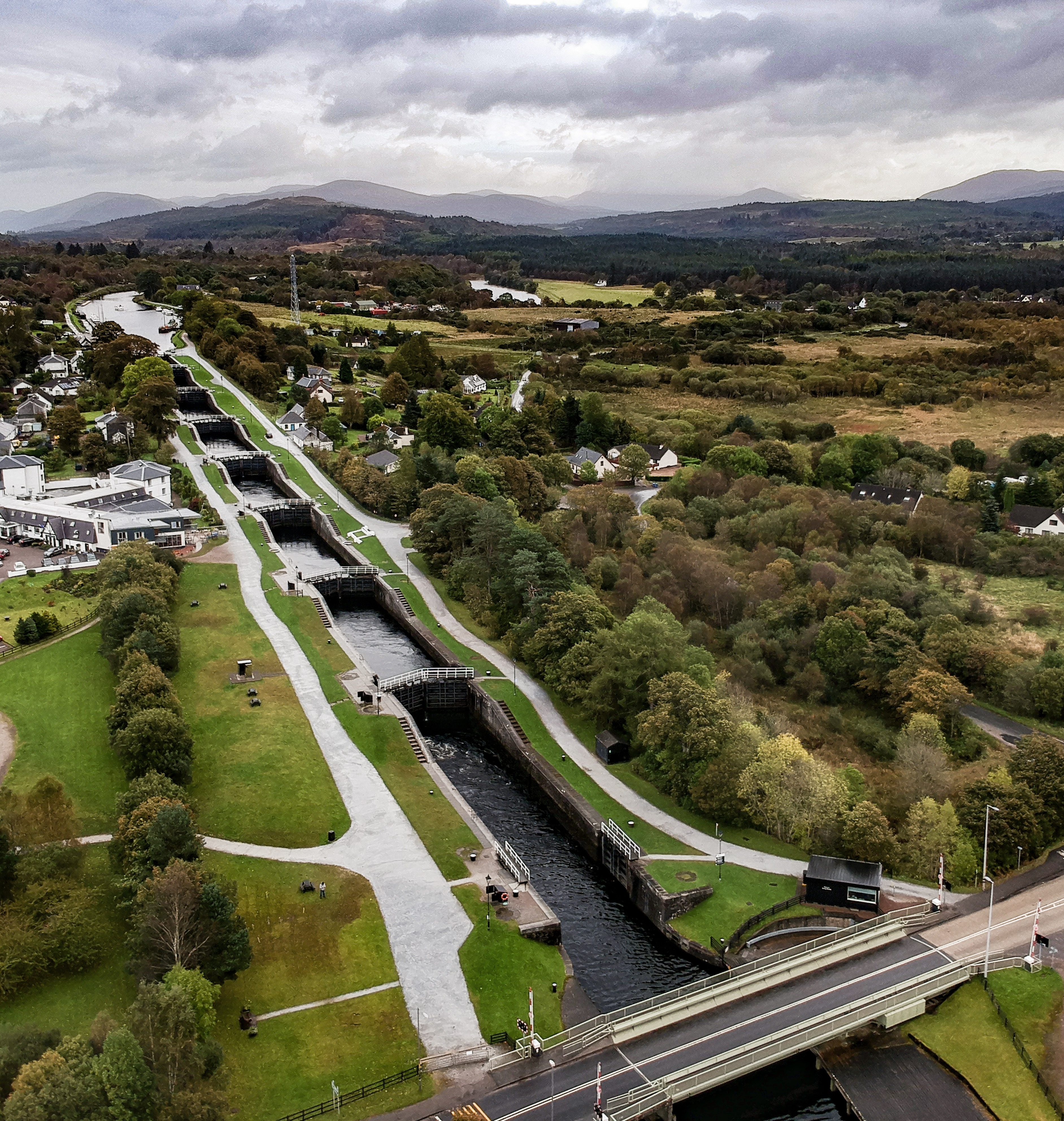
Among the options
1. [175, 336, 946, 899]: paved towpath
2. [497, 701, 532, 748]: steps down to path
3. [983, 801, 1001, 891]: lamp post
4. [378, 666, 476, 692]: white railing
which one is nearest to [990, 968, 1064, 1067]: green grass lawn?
[983, 801, 1001, 891]: lamp post

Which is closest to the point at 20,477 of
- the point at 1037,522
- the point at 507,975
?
the point at 507,975

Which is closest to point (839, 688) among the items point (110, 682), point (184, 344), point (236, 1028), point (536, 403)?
point (236, 1028)

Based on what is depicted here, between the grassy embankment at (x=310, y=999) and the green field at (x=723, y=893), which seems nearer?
the grassy embankment at (x=310, y=999)

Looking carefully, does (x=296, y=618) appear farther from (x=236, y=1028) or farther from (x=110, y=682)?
(x=236, y=1028)

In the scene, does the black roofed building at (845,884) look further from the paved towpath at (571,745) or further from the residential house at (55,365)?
the residential house at (55,365)

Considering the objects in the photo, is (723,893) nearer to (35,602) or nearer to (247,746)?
(247,746)

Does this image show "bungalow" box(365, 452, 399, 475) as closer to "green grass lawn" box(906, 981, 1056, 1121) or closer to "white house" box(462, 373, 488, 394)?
Answer: "white house" box(462, 373, 488, 394)

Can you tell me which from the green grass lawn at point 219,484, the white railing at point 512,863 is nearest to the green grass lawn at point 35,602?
the green grass lawn at point 219,484
